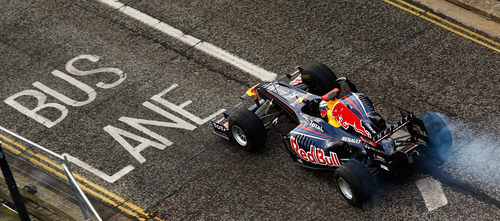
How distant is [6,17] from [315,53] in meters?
7.70

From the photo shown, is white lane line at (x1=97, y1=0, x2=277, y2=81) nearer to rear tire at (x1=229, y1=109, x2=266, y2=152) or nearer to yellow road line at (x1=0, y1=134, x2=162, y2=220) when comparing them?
rear tire at (x1=229, y1=109, x2=266, y2=152)

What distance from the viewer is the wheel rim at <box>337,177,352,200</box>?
13.7 meters

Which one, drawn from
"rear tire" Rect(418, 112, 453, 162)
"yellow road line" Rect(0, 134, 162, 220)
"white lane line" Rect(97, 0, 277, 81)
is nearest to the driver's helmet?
"rear tire" Rect(418, 112, 453, 162)

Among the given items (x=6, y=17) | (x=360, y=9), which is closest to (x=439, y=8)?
(x=360, y=9)

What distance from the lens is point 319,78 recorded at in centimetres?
1608

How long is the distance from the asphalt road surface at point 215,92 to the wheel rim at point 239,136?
0.24 metres

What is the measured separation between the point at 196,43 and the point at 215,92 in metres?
2.07

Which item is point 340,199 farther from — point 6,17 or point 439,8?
point 6,17

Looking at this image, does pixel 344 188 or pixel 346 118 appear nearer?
pixel 344 188

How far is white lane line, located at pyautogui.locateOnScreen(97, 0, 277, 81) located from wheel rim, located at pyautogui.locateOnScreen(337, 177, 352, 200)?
164 inches

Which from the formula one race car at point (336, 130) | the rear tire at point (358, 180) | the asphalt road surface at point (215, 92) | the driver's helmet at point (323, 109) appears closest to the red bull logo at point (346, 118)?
the formula one race car at point (336, 130)

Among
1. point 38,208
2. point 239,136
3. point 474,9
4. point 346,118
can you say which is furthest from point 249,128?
point 474,9

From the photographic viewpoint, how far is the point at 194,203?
14.7m

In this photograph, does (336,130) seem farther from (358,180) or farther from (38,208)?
(38,208)
